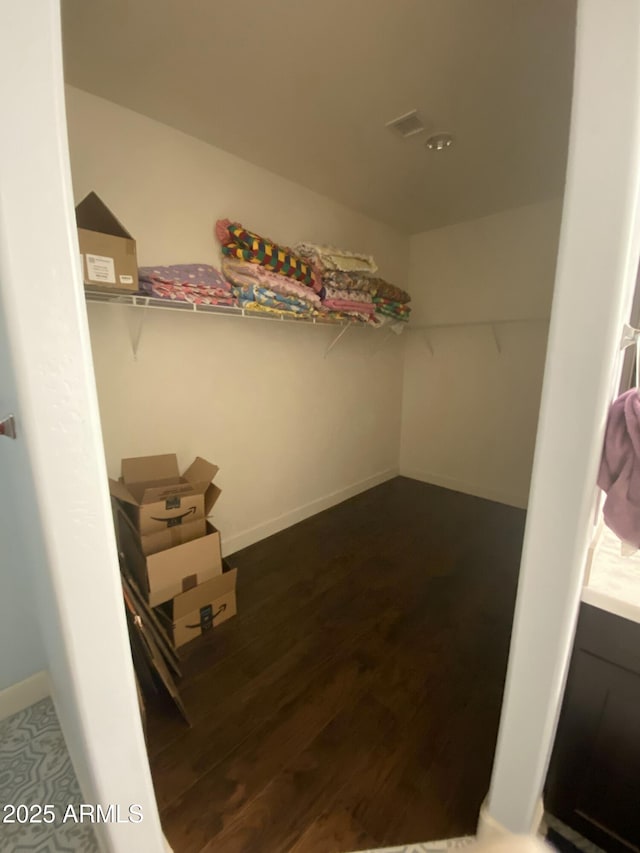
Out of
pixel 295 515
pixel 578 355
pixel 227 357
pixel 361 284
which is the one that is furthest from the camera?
pixel 295 515

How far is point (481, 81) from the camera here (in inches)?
55.7

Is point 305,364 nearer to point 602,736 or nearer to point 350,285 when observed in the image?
point 350,285

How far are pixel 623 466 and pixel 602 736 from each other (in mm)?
672

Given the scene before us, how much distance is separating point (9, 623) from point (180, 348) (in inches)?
54.0

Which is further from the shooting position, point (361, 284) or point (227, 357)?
point (361, 284)

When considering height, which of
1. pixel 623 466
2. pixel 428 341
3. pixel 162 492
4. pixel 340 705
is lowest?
pixel 340 705

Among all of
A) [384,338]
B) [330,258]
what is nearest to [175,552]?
[330,258]

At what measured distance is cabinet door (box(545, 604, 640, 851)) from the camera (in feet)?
2.60

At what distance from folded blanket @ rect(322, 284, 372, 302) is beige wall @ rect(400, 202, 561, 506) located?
95 cm

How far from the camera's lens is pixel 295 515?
274cm

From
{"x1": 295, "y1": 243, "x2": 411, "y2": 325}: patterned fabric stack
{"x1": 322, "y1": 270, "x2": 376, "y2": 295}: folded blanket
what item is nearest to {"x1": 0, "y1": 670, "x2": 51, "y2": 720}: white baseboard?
{"x1": 295, "y1": 243, "x2": 411, "y2": 325}: patterned fabric stack

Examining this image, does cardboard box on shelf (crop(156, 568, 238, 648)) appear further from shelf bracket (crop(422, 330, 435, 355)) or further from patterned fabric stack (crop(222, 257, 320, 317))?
shelf bracket (crop(422, 330, 435, 355))

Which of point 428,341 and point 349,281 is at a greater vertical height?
point 349,281

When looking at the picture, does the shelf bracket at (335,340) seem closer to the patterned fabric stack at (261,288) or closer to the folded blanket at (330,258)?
the folded blanket at (330,258)
